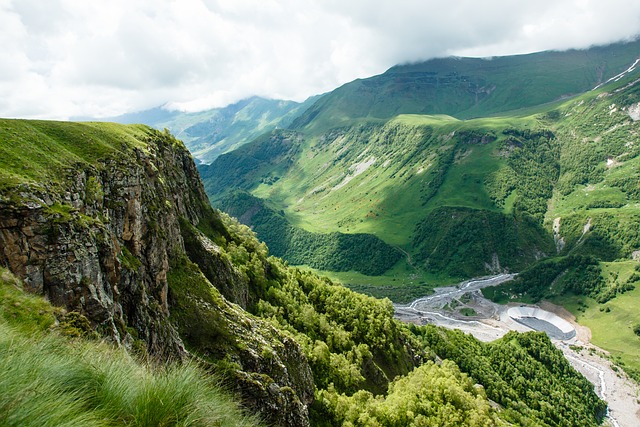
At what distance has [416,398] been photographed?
5631 cm

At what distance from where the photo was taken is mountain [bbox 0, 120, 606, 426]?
8391mm

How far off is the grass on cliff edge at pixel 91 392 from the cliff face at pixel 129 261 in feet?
39.6

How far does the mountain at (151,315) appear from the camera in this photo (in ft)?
27.5

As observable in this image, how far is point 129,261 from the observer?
31.3 m

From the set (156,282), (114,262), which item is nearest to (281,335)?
(156,282)

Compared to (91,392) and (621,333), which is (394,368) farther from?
(621,333)

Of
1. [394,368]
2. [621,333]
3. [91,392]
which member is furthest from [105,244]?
[621,333]

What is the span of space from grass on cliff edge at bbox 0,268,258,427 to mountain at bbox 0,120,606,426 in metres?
0.03

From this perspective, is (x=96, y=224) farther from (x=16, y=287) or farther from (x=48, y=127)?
(x=48, y=127)

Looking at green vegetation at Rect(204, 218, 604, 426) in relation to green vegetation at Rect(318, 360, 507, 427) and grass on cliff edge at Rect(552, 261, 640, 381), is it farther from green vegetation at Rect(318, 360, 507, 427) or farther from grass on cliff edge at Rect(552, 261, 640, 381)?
grass on cliff edge at Rect(552, 261, 640, 381)

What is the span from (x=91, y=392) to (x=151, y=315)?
25.2m

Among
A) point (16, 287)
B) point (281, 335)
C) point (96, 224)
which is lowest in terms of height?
point (281, 335)

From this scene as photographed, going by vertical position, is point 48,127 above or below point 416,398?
above

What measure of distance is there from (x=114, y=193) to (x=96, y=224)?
839 centimetres
